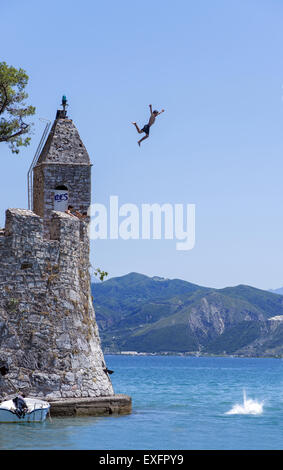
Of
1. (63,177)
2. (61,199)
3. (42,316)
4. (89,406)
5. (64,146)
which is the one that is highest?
(64,146)

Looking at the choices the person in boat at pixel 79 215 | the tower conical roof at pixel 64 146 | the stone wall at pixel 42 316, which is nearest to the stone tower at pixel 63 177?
the tower conical roof at pixel 64 146

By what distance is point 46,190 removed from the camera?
103 feet

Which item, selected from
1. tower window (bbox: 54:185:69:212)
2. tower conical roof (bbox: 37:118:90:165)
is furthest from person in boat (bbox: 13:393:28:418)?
tower conical roof (bbox: 37:118:90:165)

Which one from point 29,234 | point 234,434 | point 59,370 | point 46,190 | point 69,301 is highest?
point 46,190

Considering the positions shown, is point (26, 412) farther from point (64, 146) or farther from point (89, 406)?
point (64, 146)

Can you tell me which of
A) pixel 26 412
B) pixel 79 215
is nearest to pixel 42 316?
pixel 26 412

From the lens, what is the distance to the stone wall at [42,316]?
A: 2606 centimetres

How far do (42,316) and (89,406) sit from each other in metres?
3.20

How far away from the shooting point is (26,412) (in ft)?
81.2

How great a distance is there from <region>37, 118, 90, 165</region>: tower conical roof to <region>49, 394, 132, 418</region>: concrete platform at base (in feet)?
29.6
